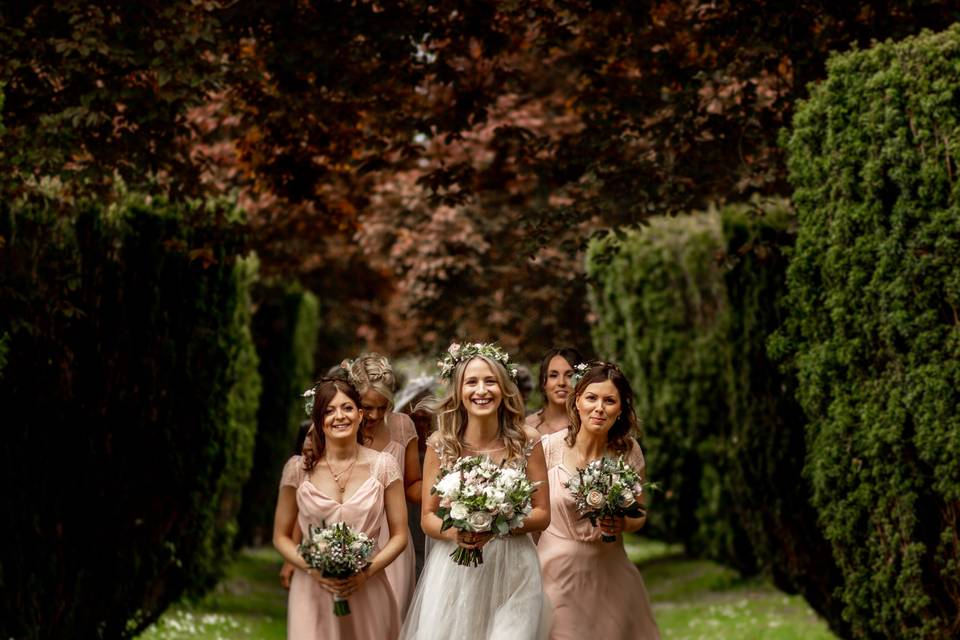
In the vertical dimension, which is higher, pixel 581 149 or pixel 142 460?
pixel 581 149

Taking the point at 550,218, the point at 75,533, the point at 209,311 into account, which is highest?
the point at 550,218

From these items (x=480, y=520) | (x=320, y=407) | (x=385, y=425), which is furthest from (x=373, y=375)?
(x=480, y=520)

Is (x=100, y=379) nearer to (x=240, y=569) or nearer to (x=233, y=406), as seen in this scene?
(x=233, y=406)

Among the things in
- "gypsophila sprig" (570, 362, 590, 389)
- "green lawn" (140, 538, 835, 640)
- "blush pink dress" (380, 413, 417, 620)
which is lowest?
"green lawn" (140, 538, 835, 640)

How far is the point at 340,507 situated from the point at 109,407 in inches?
153

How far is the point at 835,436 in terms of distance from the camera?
25.0 ft

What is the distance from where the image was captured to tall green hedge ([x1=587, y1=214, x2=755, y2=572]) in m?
16.0

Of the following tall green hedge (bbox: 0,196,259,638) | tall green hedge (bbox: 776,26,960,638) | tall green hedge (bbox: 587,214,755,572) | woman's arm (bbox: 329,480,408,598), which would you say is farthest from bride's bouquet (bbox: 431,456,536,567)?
tall green hedge (bbox: 587,214,755,572)

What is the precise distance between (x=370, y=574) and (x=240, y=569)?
42.2 ft

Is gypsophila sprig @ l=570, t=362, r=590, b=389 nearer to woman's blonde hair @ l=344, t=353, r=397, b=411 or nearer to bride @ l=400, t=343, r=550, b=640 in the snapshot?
bride @ l=400, t=343, r=550, b=640

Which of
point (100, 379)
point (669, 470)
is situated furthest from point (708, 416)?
point (100, 379)

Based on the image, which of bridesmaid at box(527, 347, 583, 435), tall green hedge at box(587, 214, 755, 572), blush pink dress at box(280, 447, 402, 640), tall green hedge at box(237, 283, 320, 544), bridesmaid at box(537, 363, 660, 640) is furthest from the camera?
tall green hedge at box(237, 283, 320, 544)

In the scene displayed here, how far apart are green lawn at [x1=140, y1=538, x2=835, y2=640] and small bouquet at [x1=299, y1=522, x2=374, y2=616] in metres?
5.59

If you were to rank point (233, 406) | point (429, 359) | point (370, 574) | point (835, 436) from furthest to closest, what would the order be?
point (429, 359) → point (233, 406) → point (835, 436) → point (370, 574)
